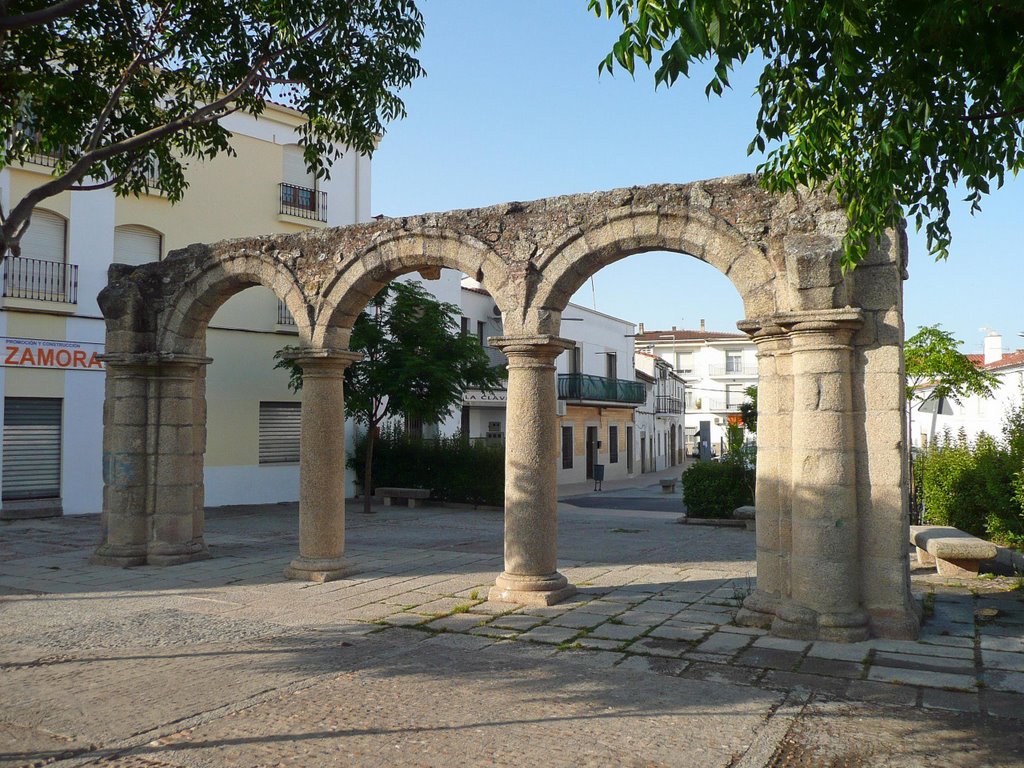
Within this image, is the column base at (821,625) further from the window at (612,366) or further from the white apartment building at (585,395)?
the window at (612,366)

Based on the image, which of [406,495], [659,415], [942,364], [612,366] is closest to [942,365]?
[942,364]

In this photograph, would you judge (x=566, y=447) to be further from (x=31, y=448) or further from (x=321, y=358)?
(x=321, y=358)

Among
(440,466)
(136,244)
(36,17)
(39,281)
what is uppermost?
(136,244)

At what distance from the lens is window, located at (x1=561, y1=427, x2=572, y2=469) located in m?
30.3

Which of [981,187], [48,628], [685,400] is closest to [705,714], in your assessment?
[981,187]

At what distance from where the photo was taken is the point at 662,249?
25.4ft

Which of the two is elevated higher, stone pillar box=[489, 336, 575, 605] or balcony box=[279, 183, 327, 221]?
balcony box=[279, 183, 327, 221]

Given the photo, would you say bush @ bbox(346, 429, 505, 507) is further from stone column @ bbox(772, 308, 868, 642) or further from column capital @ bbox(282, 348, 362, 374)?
stone column @ bbox(772, 308, 868, 642)

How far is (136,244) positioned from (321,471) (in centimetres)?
1026

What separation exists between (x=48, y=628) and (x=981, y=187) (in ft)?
25.3

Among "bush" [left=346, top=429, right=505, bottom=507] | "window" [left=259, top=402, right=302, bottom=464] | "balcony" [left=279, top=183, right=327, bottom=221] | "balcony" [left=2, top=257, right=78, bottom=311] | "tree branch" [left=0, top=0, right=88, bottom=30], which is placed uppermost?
"balcony" [left=279, top=183, right=327, bottom=221]

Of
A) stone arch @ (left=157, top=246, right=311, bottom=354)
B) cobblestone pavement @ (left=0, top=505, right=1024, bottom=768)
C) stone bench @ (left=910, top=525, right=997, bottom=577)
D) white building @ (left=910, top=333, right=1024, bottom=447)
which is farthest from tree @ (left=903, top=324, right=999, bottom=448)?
stone arch @ (left=157, top=246, right=311, bottom=354)

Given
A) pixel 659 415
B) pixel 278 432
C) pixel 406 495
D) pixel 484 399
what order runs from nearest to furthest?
pixel 406 495 → pixel 278 432 → pixel 484 399 → pixel 659 415

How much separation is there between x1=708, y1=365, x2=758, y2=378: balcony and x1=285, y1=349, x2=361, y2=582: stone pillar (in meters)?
47.7
